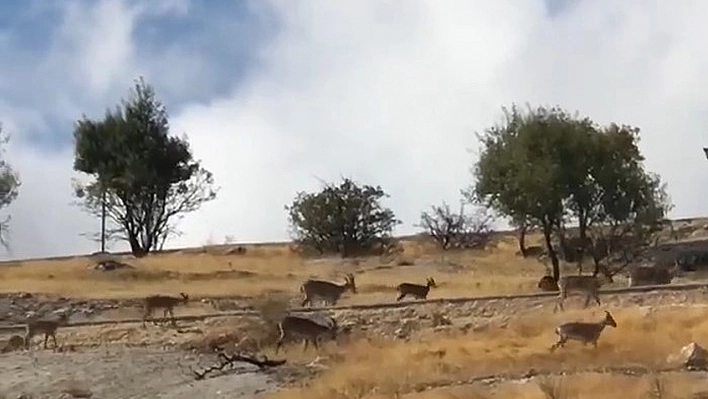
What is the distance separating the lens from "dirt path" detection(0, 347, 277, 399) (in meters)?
28.2

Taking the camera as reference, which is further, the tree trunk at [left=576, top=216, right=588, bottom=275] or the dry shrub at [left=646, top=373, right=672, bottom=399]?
the tree trunk at [left=576, top=216, right=588, bottom=275]

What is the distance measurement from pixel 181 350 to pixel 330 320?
4.16 metres

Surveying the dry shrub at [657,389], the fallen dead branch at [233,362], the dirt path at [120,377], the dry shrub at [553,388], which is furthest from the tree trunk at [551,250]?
the dry shrub at [657,389]

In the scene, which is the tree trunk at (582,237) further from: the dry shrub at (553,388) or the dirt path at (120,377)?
the dry shrub at (553,388)

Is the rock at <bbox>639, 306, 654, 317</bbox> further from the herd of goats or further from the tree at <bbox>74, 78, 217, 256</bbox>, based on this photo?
the tree at <bbox>74, 78, 217, 256</bbox>

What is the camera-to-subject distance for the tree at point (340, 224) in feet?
235

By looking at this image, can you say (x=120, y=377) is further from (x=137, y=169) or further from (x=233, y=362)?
(x=137, y=169)

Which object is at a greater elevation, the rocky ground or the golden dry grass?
the golden dry grass

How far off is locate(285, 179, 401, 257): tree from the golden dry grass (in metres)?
1.65

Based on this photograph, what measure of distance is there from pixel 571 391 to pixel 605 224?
117ft

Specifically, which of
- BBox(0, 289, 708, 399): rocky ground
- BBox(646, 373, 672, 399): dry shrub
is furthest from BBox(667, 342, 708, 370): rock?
BBox(0, 289, 708, 399): rocky ground

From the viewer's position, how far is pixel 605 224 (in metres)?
56.8

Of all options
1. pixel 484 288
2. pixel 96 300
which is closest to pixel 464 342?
pixel 484 288

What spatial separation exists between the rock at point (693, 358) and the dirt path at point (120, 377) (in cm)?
778
